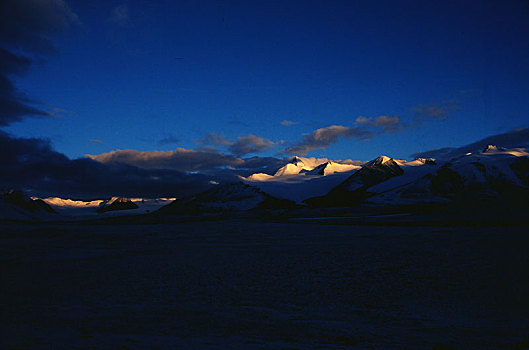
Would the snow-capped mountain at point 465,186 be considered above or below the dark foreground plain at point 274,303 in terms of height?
above

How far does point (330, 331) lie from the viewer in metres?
7.21

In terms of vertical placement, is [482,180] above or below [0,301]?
above

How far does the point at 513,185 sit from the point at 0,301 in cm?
20440

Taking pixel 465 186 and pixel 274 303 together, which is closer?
pixel 274 303

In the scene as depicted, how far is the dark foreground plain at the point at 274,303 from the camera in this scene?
667cm

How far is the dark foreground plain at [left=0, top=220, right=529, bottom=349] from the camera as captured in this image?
263 inches

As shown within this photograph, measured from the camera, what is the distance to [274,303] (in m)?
9.73

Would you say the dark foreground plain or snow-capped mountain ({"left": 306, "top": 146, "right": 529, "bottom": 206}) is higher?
snow-capped mountain ({"left": 306, "top": 146, "right": 529, "bottom": 206})

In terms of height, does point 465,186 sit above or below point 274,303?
above

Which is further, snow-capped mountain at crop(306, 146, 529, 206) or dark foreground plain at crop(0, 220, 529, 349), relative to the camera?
snow-capped mountain at crop(306, 146, 529, 206)

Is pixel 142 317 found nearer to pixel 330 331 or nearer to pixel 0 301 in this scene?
pixel 330 331

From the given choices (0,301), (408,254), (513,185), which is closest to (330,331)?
(0,301)

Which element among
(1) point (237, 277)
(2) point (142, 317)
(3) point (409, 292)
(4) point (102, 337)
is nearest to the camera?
(4) point (102, 337)

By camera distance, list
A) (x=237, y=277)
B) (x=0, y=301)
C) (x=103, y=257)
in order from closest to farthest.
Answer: (x=0, y=301)
(x=237, y=277)
(x=103, y=257)
